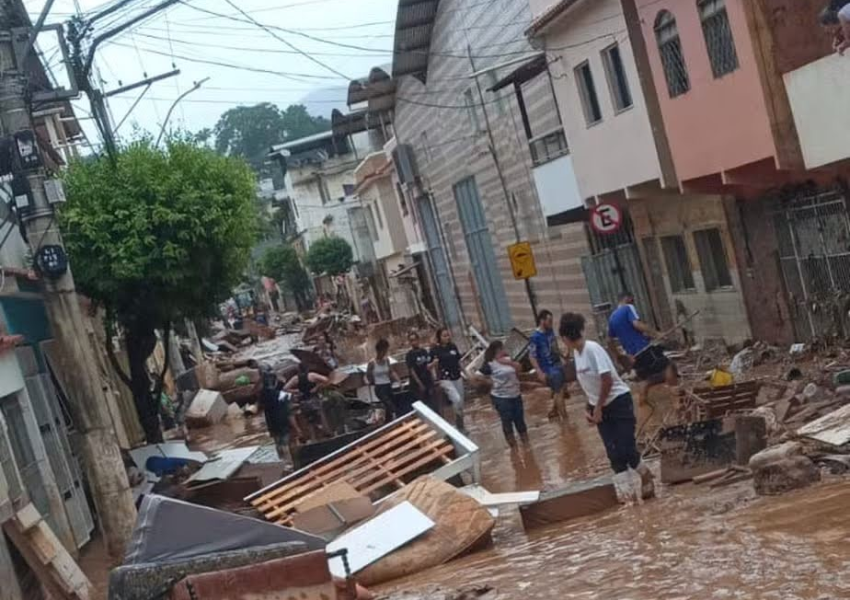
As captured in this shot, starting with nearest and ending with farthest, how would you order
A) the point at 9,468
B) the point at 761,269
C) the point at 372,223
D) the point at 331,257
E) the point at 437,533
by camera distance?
1. the point at 437,533
2. the point at 9,468
3. the point at 761,269
4. the point at 372,223
5. the point at 331,257

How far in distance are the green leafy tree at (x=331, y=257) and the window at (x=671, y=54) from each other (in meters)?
51.9

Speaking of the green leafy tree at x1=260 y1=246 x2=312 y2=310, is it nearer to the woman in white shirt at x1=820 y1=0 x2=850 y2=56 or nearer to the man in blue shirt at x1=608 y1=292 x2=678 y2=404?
the man in blue shirt at x1=608 y1=292 x2=678 y2=404

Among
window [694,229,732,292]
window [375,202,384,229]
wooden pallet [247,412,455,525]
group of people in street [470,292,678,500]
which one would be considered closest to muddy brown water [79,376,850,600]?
group of people in street [470,292,678,500]

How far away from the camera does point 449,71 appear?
32.1m

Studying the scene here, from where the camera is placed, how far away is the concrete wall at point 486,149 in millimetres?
26109

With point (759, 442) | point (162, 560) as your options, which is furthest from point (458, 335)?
point (162, 560)

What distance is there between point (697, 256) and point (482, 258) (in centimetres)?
1498

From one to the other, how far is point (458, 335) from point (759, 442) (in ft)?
99.1

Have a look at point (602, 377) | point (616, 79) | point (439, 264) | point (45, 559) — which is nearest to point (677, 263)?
point (616, 79)

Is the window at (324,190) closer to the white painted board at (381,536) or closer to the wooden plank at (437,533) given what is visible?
the wooden plank at (437,533)

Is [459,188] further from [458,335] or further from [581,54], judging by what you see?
[581,54]

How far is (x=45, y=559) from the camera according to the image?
39.8 feet

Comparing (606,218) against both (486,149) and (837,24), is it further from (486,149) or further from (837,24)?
(486,149)

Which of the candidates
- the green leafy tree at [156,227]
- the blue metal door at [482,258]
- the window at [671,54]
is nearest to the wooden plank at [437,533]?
the window at [671,54]
